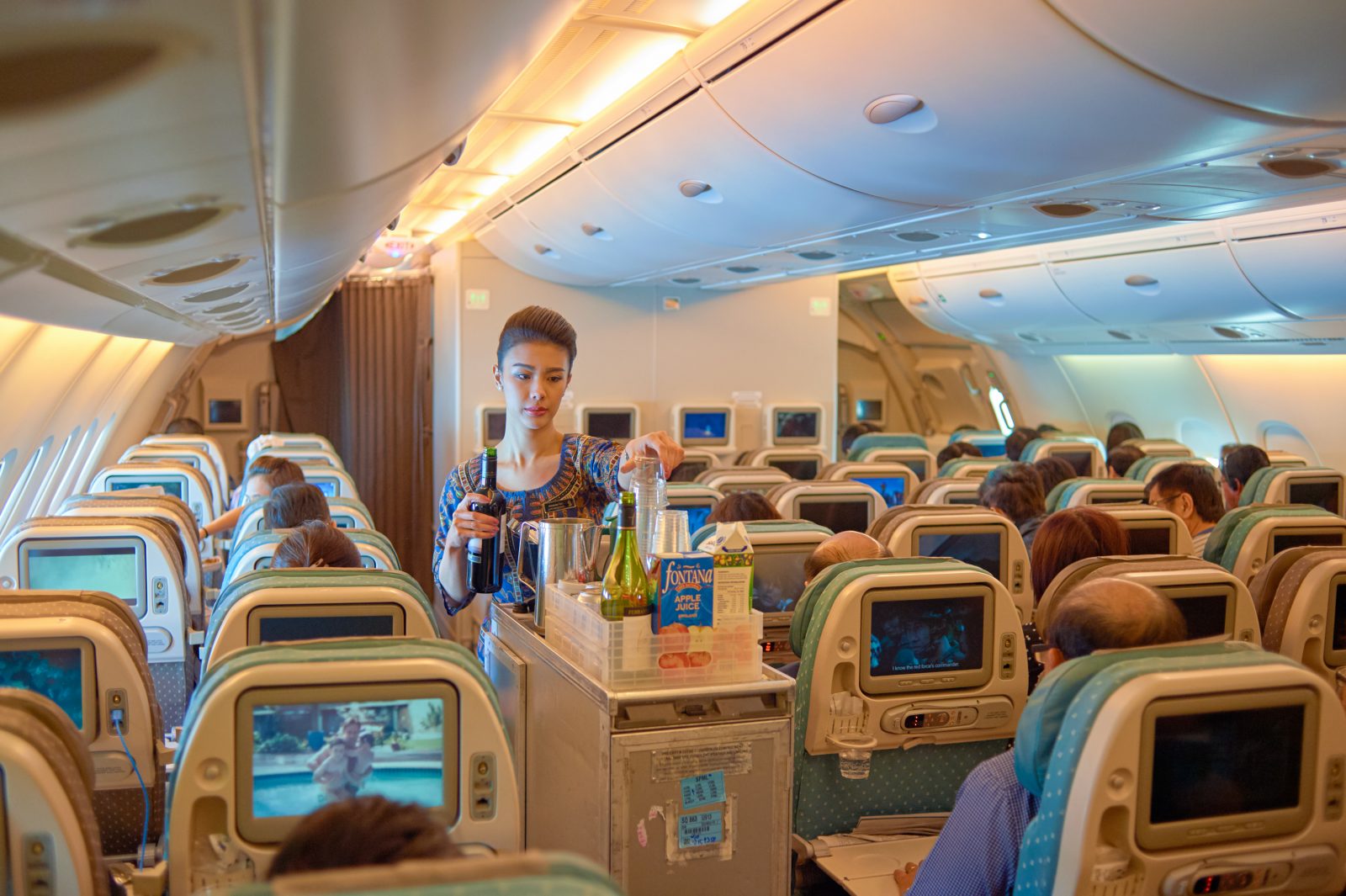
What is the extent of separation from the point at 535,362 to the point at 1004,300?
8782 millimetres

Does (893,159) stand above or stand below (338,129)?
above

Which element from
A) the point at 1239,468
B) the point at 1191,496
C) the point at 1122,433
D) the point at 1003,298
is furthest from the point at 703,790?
the point at 1122,433

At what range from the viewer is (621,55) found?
5094 mm

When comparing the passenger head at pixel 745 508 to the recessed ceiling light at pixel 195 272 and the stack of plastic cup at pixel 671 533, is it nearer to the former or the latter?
the recessed ceiling light at pixel 195 272

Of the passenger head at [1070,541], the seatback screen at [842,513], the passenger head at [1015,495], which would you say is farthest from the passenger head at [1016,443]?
the passenger head at [1070,541]

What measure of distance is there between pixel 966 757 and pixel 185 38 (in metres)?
2.83

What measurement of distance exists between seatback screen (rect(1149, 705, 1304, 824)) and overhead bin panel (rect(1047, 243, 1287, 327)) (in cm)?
648

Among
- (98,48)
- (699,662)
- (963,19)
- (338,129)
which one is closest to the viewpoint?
(98,48)

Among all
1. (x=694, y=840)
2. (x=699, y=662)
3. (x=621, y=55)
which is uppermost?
(x=621, y=55)

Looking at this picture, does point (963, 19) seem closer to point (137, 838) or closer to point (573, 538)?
point (573, 538)

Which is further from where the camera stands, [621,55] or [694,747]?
[621,55]

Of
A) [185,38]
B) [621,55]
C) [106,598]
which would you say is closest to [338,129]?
[185,38]

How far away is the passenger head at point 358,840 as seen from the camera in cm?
133

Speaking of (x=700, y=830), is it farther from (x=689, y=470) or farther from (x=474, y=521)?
(x=689, y=470)
